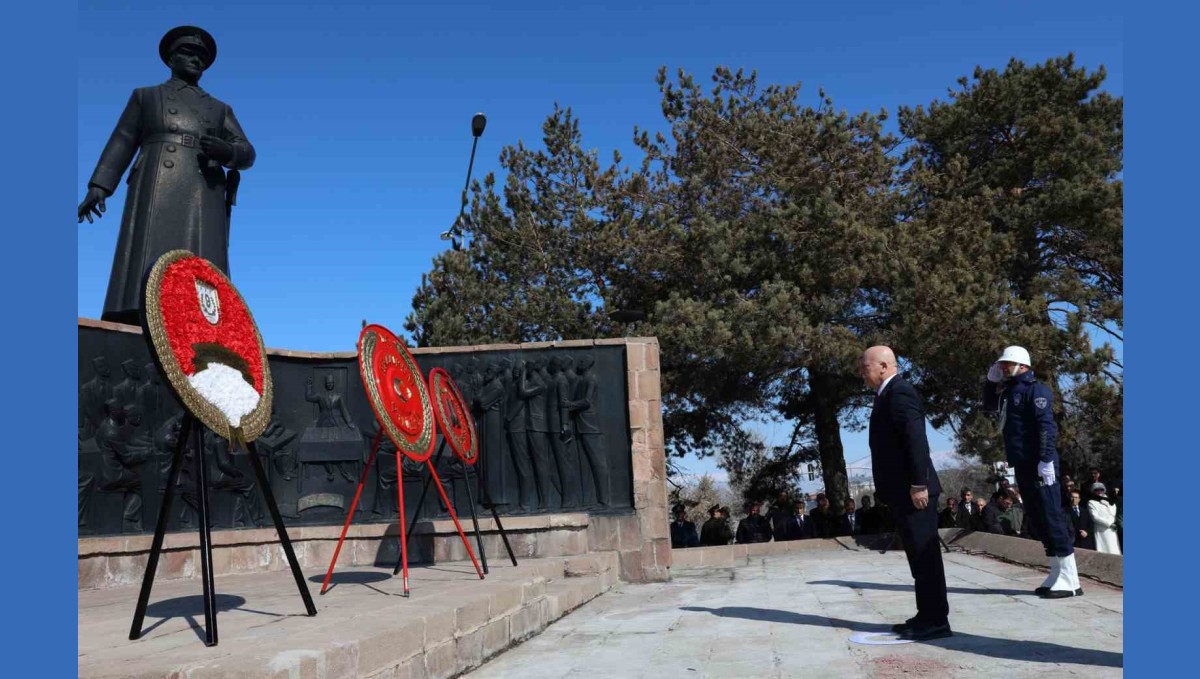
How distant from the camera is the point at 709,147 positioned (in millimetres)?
19828

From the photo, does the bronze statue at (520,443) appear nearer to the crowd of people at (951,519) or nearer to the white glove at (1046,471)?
the white glove at (1046,471)

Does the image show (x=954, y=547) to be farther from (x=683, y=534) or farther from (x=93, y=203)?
(x=93, y=203)

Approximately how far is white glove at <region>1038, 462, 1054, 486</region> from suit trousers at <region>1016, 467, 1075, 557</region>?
0.07 meters

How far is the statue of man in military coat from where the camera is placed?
305 inches

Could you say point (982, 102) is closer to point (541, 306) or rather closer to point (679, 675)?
point (541, 306)

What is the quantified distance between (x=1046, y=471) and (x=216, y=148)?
7.23 m

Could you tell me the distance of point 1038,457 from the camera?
20.5 feet

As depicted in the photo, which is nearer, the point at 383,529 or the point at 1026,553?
the point at 1026,553

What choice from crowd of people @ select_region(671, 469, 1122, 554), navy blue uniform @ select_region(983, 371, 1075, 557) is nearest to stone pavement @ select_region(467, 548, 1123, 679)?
navy blue uniform @ select_region(983, 371, 1075, 557)

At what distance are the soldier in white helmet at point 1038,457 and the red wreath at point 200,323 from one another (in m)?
5.08

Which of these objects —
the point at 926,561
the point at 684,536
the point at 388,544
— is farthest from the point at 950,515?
the point at 926,561

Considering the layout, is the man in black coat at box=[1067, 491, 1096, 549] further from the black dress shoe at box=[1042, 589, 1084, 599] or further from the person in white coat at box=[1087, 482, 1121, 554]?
the black dress shoe at box=[1042, 589, 1084, 599]

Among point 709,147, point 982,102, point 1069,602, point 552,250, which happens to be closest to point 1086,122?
point 982,102

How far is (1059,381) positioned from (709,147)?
884 centimetres
